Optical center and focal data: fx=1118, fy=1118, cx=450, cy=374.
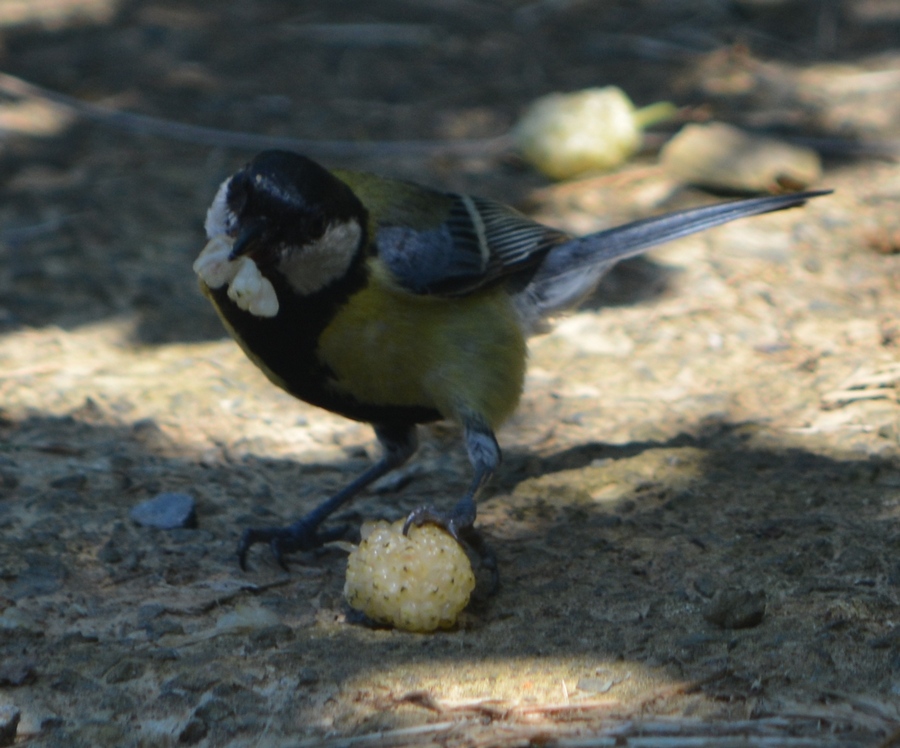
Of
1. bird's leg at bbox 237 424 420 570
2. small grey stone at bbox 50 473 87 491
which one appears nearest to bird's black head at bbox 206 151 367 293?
bird's leg at bbox 237 424 420 570

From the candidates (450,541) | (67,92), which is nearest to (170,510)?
(450,541)

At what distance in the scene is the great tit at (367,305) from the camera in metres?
3.03

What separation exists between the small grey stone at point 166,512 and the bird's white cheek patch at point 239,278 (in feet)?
2.50

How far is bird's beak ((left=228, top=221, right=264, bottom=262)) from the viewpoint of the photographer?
2.91m

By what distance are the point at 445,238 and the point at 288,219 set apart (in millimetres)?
755

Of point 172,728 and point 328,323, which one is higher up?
point 328,323

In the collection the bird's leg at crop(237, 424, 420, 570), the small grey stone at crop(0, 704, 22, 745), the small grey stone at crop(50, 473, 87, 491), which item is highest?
the small grey stone at crop(0, 704, 22, 745)

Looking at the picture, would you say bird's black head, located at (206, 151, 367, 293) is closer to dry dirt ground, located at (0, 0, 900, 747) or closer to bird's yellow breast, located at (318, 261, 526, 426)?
bird's yellow breast, located at (318, 261, 526, 426)

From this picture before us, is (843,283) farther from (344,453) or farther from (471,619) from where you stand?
(471,619)

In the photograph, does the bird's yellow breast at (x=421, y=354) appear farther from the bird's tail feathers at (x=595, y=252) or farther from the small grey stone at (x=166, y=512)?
the small grey stone at (x=166, y=512)

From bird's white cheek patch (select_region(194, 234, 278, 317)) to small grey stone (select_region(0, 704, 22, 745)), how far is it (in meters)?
1.20

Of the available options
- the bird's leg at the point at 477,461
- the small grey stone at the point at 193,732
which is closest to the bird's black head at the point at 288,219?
the bird's leg at the point at 477,461

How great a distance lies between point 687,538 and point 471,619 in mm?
727

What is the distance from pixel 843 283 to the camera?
4.89m
